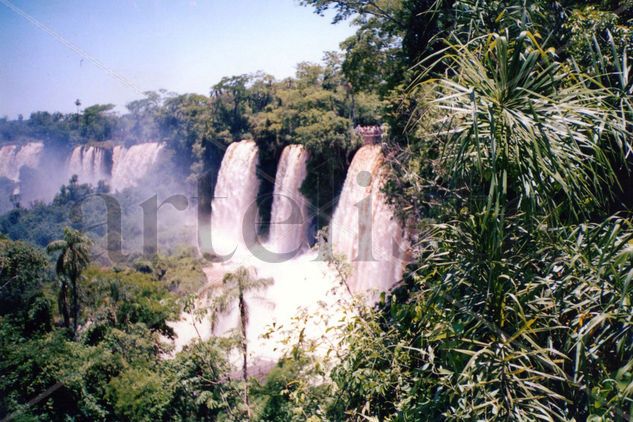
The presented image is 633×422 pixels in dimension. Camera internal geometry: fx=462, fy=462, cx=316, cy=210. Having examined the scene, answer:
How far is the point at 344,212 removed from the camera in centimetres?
1297

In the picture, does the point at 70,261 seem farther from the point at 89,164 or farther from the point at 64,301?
the point at 89,164

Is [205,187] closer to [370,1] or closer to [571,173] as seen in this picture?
[370,1]

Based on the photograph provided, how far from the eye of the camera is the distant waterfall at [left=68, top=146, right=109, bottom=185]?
123 feet

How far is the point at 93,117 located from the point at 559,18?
43.2 m

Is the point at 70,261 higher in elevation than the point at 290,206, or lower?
lower

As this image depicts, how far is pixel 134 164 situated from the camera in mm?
34250

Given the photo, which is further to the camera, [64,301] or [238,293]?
[64,301]

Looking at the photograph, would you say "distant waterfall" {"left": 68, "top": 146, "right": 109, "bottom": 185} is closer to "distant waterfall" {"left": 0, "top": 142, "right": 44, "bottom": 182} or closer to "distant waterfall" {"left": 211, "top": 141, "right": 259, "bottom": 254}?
"distant waterfall" {"left": 0, "top": 142, "right": 44, "bottom": 182}

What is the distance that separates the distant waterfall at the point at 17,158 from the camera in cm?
3525

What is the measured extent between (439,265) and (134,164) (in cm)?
3489

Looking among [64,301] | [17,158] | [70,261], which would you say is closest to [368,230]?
[70,261]

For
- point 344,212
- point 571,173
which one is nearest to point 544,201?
point 571,173

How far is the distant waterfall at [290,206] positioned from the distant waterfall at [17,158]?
26345mm

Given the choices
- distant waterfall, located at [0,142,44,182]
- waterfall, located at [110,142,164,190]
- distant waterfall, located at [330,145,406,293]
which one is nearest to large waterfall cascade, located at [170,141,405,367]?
distant waterfall, located at [330,145,406,293]
